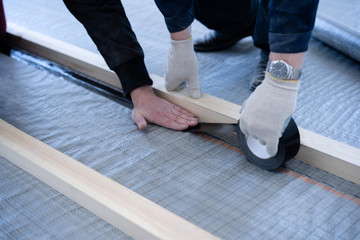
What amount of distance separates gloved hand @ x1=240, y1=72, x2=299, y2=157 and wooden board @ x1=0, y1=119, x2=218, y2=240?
1.32 ft

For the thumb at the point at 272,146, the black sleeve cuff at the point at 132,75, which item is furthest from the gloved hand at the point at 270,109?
the black sleeve cuff at the point at 132,75

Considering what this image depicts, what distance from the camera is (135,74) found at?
69.5 inches

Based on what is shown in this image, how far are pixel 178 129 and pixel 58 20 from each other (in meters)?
1.72

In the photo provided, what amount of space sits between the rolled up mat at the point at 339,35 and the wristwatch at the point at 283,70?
3.60 ft

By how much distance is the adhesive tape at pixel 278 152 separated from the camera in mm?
1328

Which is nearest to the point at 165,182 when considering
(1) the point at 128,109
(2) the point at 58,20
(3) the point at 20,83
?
(1) the point at 128,109

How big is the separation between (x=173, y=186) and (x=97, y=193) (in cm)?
28

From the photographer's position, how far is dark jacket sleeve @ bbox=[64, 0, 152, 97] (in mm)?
1732

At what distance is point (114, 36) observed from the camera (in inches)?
68.5

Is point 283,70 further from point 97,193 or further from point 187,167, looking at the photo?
point 97,193

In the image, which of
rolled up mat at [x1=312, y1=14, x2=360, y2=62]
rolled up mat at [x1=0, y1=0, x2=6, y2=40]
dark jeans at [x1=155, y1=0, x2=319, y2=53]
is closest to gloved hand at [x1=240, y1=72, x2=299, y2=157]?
dark jeans at [x1=155, y1=0, x2=319, y2=53]

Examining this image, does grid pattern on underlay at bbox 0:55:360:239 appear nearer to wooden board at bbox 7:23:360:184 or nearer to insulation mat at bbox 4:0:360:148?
wooden board at bbox 7:23:360:184

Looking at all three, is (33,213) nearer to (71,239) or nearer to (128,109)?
(71,239)

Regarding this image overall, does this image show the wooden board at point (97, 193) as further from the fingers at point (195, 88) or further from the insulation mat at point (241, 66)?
the insulation mat at point (241, 66)
